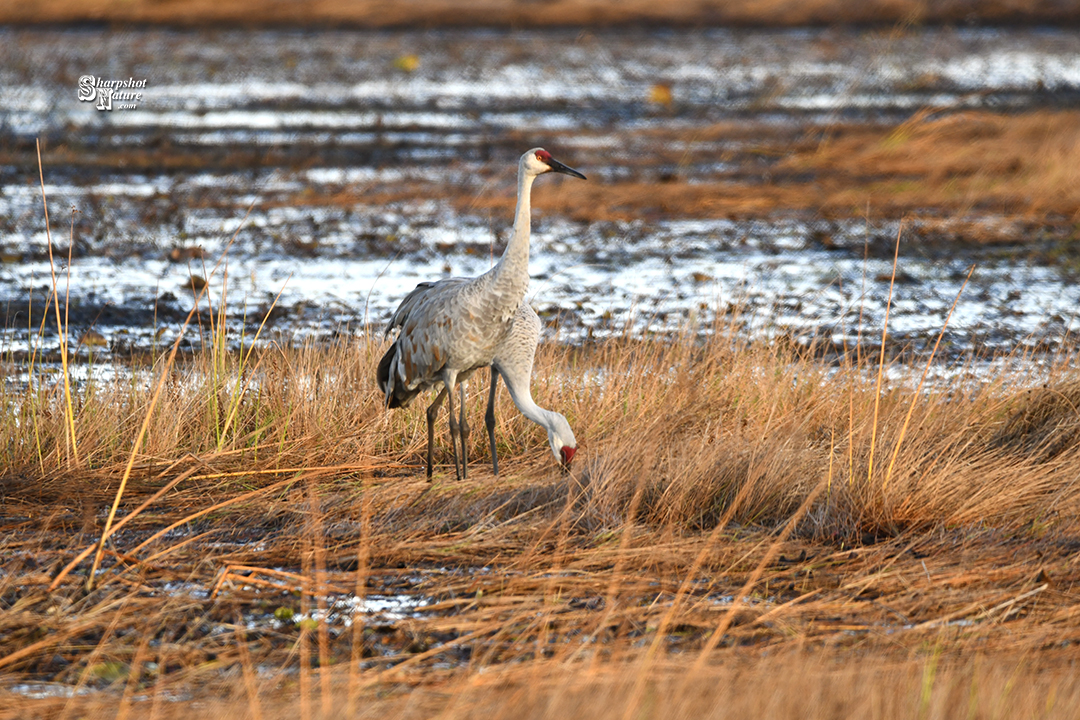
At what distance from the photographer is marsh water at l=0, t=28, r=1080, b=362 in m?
8.82

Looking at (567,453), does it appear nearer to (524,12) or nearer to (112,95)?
(112,95)

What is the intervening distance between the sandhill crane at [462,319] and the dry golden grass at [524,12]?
79.5ft

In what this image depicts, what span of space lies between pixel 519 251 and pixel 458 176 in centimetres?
936

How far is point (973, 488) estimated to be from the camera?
504 cm

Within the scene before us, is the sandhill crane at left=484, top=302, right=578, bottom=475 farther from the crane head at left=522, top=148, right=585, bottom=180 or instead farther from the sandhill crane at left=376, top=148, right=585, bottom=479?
the crane head at left=522, top=148, right=585, bottom=180

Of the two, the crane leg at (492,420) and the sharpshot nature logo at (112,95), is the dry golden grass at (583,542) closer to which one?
the crane leg at (492,420)

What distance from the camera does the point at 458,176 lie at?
14188 mm

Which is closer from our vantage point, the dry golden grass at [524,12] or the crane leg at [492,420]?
the crane leg at [492,420]

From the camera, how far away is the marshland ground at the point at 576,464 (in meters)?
3.68

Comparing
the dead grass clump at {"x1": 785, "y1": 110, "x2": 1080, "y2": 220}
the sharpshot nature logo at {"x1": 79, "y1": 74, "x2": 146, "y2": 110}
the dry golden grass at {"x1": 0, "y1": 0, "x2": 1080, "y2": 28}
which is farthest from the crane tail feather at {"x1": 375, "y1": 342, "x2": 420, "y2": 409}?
the dry golden grass at {"x1": 0, "y1": 0, "x2": 1080, "y2": 28}

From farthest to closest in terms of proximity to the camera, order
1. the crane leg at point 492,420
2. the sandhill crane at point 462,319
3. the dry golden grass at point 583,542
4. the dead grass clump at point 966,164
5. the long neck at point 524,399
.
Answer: the dead grass clump at point 966,164, the crane leg at point 492,420, the long neck at point 524,399, the sandhill crane at point 462,319, the dry golden grass at point 583,542

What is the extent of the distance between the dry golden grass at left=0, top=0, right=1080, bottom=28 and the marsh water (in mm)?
1516

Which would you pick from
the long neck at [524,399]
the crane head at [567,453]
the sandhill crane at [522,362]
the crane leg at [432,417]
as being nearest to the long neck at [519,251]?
the sandhill crane at [522,362]

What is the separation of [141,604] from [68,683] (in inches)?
18.4
